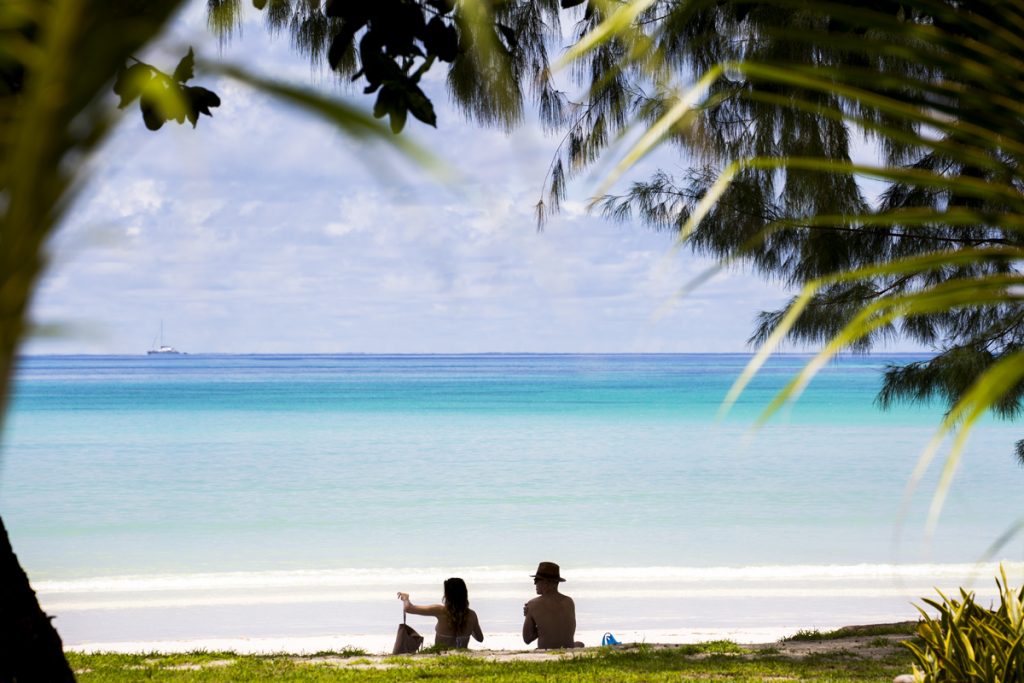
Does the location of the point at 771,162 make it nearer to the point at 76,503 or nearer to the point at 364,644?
the point at 364,644

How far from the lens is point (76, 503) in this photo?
2127 centimetres

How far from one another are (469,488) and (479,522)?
452 centimetres

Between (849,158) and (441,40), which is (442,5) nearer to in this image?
(441,40)

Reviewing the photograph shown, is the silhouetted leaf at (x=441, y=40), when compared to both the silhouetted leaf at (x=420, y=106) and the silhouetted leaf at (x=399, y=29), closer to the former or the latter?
the silhouetted leaf at (x=399, y=29)

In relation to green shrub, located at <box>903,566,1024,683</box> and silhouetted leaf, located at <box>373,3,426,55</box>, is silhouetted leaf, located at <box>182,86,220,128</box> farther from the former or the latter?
green shrub, located at <box>903,566,1024,683</box>

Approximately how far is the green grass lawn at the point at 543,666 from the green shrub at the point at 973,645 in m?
2.53

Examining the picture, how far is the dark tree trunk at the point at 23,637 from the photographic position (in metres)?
2.78

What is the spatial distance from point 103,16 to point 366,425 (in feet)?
135

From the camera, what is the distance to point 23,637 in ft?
9.20

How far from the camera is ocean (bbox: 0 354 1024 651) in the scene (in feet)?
38.1

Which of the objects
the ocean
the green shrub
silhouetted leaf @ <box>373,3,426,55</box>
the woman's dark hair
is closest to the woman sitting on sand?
the woman's dark hair

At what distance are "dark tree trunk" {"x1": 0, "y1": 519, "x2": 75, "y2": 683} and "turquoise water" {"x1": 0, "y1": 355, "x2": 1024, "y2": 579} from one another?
4.16m

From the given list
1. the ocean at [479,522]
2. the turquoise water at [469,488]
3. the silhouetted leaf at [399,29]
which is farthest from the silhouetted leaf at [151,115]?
the turquoise water at [469,488]

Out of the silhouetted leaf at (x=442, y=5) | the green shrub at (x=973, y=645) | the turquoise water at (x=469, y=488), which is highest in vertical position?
the turquoise water at (x=469, y=488)
